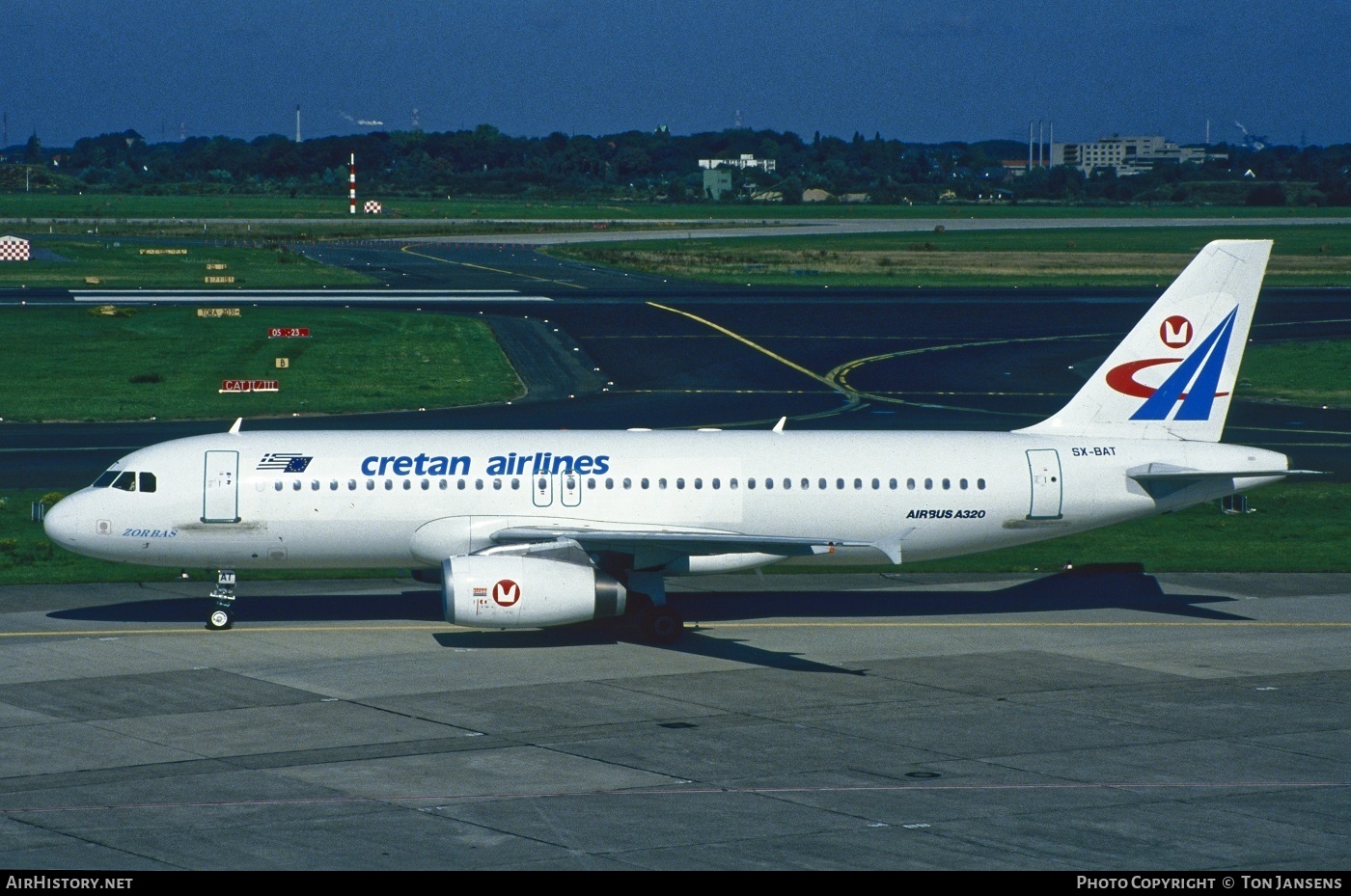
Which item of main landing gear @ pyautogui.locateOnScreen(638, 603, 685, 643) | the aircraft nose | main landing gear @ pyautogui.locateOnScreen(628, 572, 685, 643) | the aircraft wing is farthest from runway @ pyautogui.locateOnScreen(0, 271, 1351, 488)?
main landing gear @ pyautogui.locateOnScreen(638, 603, 685, 643)

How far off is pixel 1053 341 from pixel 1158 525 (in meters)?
42.0

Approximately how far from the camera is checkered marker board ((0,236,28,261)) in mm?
133625

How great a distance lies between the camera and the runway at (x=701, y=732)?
20.9 m

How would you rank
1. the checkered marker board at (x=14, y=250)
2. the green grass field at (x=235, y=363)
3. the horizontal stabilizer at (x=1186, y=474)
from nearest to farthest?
the horizontal stabilizer at (x=1186, y=474)
the green grass field at (x=235, y=363)
the checkered marker board at (x=14, y=250)

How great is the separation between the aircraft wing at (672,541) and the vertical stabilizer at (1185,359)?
307 inches

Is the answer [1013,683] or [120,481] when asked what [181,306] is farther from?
[1013,683]

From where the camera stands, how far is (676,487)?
3419 cm

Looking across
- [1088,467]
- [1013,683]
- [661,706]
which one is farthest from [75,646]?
[1088,467]

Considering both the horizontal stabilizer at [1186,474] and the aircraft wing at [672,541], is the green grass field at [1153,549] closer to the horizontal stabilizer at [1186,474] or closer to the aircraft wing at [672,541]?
the horizontal stabilizer at [1186,474]

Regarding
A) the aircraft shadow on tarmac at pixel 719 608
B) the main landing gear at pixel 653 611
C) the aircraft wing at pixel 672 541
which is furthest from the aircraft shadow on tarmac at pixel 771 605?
the aircraft wing at pixel 672 541

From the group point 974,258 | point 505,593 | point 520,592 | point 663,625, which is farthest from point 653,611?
point 974,258

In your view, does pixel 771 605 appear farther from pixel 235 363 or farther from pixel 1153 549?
pixel 235 363

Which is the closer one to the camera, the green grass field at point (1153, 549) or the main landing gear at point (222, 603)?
the main landing gear at point (222, 603)

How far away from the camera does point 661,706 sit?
2819 centimetres
